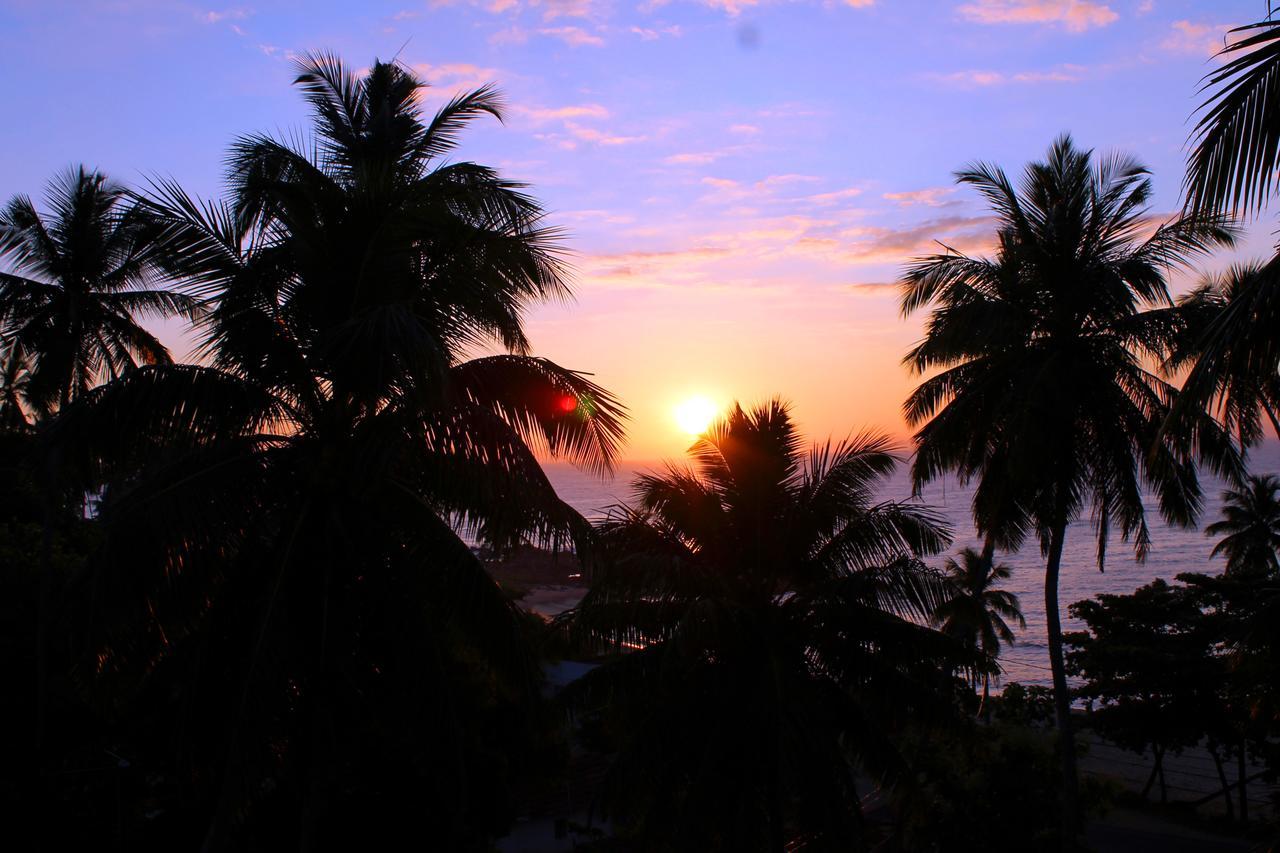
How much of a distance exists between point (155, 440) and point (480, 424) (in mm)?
2603

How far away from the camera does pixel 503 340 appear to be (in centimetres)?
865

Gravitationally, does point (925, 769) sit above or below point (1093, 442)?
below

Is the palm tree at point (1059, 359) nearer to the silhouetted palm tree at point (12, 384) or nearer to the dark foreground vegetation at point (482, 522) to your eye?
the dark foreground vegetation at point (482, 522)

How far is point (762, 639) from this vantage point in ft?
38.4

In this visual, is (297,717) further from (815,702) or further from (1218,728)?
(1218,728)

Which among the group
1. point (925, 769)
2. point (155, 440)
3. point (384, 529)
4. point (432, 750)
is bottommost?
point (925, 769)

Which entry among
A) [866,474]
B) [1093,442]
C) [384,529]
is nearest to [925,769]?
[1093,442]

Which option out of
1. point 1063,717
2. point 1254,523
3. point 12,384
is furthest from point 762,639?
point 1254,523

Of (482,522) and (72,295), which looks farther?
(72,295)

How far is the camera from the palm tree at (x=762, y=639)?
1111 centimetres

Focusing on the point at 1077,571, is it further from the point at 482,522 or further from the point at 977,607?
the point at 482,522

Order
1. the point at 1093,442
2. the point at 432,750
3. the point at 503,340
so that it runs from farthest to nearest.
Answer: the point at 1093,442 < the point at 503,340 < the point at 432,750

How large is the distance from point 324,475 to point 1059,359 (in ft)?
38.9

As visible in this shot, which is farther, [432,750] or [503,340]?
[503,340]
